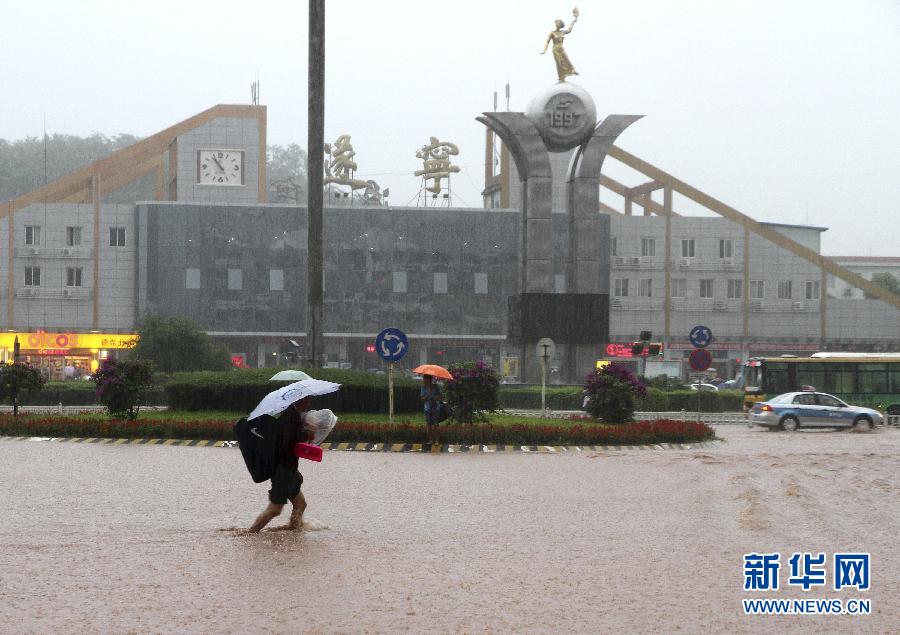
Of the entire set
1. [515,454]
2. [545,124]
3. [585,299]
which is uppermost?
[545,124]

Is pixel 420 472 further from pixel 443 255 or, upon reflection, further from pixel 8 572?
pixel 443 255

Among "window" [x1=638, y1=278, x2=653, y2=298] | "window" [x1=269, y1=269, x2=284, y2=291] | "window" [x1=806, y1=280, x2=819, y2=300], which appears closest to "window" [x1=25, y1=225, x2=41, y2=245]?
"window" [x1=269, y1=269, x2=284, y2=291]

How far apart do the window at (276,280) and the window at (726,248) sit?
1094 inches

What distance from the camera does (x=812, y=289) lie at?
276 feet

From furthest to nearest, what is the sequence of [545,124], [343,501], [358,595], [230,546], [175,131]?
1. [175,131]
2. [545,124]
3. [343,501]
4. [230,546]
5. [358,595]

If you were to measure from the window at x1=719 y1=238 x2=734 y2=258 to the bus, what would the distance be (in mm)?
36536

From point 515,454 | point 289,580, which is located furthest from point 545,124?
point 289,580

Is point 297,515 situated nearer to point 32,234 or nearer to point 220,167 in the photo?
point 32,234

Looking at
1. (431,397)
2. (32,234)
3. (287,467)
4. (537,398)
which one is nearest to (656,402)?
(537,398)

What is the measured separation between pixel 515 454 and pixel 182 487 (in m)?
9.70

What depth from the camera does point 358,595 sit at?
31.9ft

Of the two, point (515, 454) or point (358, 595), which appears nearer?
point (358, 595)

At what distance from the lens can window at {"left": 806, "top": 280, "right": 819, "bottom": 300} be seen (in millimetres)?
84000

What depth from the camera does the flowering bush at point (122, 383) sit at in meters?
30.0
